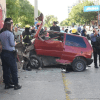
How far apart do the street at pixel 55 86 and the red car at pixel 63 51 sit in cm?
43

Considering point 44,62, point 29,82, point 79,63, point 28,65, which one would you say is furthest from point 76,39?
point 29,82

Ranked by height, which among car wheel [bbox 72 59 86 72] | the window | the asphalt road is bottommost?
the asphalt road

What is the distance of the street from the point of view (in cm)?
487

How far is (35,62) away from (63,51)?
1.19m

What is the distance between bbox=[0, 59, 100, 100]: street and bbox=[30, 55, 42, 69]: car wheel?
36cm

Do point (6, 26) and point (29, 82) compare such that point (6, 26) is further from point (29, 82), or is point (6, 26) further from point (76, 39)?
point (76, 39)

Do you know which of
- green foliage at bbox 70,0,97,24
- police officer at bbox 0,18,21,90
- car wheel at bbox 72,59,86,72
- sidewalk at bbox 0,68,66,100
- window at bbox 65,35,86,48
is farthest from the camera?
green foliage at bbox 70,0,97,24

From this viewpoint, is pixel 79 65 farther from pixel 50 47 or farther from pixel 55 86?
pixel 55 86

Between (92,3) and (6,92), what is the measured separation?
66.6 meters

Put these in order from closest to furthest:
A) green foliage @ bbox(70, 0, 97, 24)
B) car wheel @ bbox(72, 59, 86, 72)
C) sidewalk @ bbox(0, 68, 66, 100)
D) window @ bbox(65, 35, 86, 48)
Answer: sidewalk @ bbox(0, 68, 66, 100)
car wheel @ bbox(72, 59, 86, 72)
window @ bbox(65, 35, 86, 48)
green foliage @ bbox(70, 0, 97, 24)

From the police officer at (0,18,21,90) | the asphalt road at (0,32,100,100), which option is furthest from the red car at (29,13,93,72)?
the police officer at (0,18,21,90)

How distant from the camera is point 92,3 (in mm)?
67875

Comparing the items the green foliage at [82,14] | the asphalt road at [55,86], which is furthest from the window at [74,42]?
the green foliage at [82,14]

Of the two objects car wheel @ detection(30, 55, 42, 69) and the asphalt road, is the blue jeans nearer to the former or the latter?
the asphalt road
